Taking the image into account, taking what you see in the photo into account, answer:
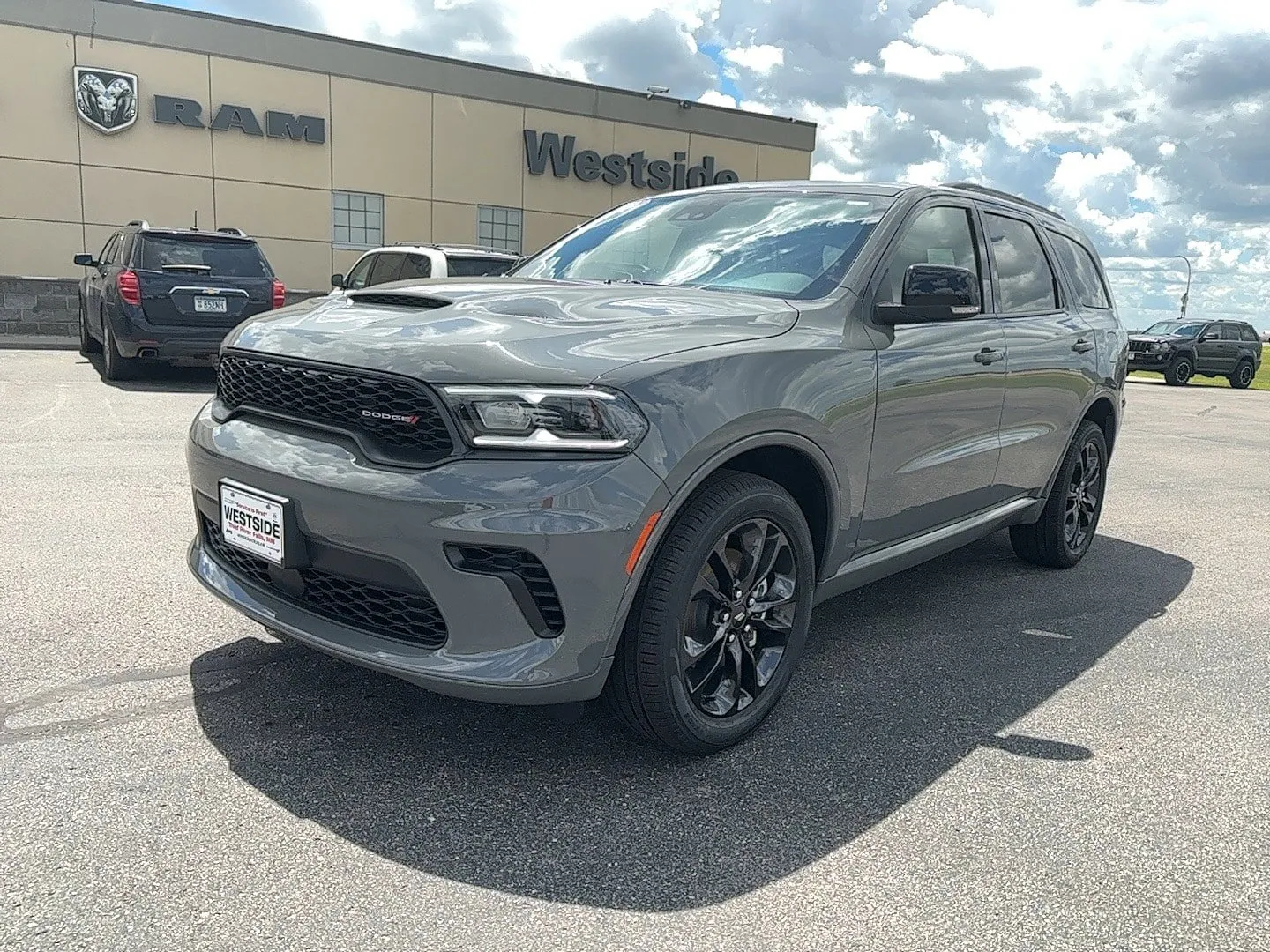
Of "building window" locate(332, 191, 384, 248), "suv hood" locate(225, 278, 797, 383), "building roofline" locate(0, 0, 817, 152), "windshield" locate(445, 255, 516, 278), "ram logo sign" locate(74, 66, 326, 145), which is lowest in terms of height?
"suv hood" locate(225, 278, 797, 383)

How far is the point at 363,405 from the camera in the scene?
8.63 feet

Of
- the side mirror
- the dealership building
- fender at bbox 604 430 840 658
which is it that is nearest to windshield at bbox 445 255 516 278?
the side mirror

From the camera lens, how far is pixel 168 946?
204 cm

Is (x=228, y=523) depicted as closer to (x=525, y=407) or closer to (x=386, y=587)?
(x=386, y=587)

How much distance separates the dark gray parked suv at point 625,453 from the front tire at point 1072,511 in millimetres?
1173

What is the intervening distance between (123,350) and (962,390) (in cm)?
930

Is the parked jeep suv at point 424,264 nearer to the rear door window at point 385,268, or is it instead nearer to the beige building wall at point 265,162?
the rear door window at point 385,268

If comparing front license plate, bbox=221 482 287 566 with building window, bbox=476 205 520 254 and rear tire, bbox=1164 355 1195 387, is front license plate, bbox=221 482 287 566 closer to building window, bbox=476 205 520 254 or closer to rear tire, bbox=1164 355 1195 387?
building window, bbox=476 205 520 254

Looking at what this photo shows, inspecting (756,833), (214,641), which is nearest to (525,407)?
(756,833)

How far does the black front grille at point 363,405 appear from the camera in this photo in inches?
99.6

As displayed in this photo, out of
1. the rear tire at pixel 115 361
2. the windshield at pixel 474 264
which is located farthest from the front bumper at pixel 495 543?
the rear tire at pixel 115 361

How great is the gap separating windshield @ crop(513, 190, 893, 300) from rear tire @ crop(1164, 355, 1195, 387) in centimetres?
2357

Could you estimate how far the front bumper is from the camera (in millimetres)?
2443

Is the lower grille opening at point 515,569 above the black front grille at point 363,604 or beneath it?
above
